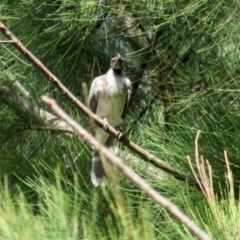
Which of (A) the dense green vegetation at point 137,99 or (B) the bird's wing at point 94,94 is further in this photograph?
(B) the bird's wing at point 94,94

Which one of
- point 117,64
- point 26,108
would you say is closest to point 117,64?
point 117,64

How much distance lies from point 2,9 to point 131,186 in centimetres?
98

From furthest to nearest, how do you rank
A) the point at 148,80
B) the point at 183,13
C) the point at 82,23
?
1. the point at 148,80
2. the point at 82,23
3. the point at 183,13

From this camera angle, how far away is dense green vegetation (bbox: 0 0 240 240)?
5.40 ft

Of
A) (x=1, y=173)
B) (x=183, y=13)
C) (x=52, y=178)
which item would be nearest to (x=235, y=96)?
(x=183, y=13)

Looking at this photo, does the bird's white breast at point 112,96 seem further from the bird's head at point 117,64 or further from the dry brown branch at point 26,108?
the dry brown branch at point 26,108

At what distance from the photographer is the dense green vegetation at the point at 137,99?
1646mm

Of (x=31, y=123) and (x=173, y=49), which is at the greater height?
(x=173, y=49)

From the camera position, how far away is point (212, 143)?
68.1 inches

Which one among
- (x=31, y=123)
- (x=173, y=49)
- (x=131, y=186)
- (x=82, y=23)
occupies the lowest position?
(x=131, y=186)

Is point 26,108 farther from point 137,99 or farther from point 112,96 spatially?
point 137,99

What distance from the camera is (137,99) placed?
2.94 metres

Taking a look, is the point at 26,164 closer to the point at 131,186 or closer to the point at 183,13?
the point at 131,186

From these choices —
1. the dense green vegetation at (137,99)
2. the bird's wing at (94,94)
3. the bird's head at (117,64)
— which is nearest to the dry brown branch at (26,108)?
the dense green vegetation at (137,99)
